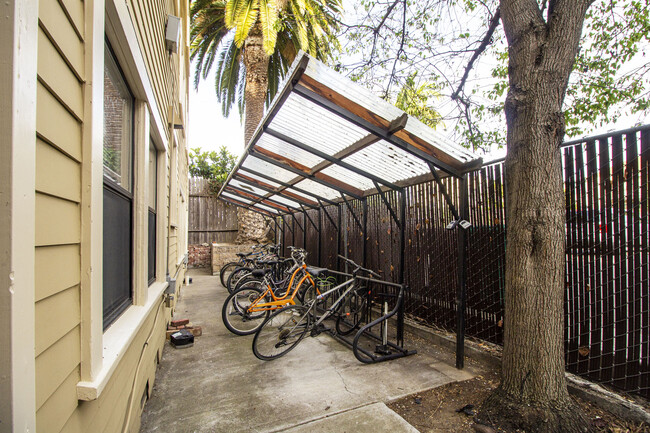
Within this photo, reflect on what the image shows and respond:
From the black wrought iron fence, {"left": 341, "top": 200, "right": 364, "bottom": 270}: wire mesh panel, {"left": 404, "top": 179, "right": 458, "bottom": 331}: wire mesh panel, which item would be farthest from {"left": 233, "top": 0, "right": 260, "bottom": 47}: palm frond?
the black wrought iron fence

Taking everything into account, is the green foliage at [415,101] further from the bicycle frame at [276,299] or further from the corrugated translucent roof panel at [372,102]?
the bicycle frame at [276,299]

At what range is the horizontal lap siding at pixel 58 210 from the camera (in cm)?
91

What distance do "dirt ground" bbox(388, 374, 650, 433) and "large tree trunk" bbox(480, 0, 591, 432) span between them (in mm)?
186

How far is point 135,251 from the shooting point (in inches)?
92.7

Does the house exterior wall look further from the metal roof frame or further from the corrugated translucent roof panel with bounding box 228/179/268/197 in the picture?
the corrugated translucent roof panel with bounding box 228/179/268/197

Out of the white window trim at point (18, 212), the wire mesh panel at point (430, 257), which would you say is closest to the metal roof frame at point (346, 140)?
the wire mesh panel at point (430, 257)

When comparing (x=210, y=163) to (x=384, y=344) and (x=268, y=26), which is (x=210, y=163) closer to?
(x=268, y=26)

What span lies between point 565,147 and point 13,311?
3.63 m

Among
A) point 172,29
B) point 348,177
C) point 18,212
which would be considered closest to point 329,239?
point 348,177

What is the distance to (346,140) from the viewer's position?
359cm

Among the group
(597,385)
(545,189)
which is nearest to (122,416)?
(545,189)

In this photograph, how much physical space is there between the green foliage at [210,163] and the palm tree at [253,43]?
1875mm

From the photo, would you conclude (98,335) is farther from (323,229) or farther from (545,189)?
(323,229)

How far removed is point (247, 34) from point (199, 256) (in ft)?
24.7
